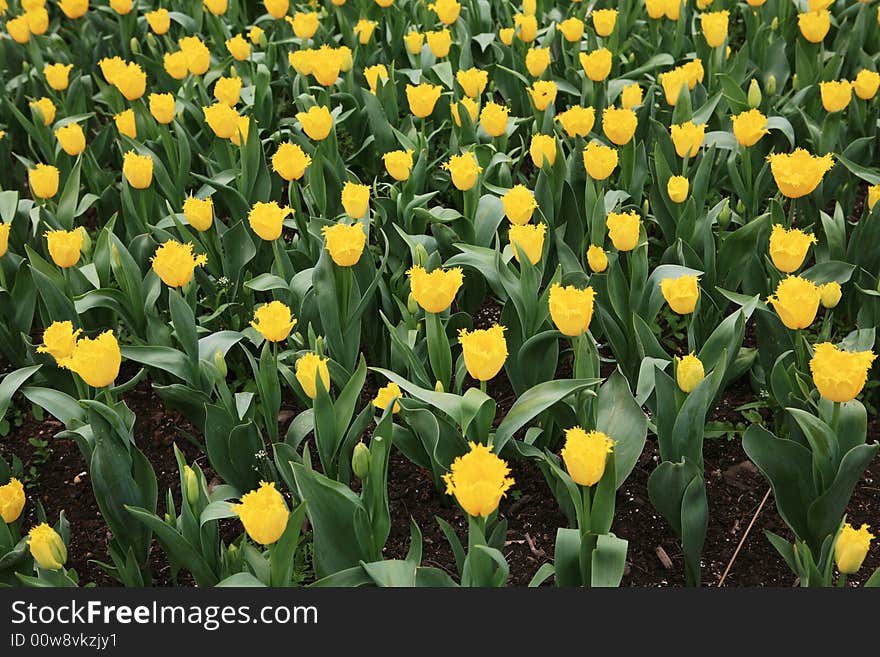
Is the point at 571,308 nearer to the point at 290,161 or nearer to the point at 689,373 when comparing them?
the point at 689,373

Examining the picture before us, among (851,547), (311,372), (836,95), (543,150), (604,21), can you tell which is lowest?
(851,547)

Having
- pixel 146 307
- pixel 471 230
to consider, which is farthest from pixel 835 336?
pixel 146 307

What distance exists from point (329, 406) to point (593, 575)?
2.35 feet

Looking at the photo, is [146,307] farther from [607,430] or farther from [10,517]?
[607,430]

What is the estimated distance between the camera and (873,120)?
11.4 feet

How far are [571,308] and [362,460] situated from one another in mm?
544

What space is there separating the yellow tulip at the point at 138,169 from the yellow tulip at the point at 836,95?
212 cm

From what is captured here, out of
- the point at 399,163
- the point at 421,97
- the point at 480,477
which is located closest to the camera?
the point at 480,477

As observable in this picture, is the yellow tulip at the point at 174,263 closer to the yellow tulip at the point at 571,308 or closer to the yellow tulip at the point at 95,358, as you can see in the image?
the yellow tulip at the point at 95,358

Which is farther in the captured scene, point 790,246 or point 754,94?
point 754,94

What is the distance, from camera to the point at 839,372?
1.91 metres

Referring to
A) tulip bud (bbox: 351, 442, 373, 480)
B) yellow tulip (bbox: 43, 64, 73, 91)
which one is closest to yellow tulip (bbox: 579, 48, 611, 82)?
tulip bud (bbox: 351, 442, 373, 480)

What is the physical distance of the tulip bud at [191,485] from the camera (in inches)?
80.5

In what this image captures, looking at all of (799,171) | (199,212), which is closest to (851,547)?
(799,171)
